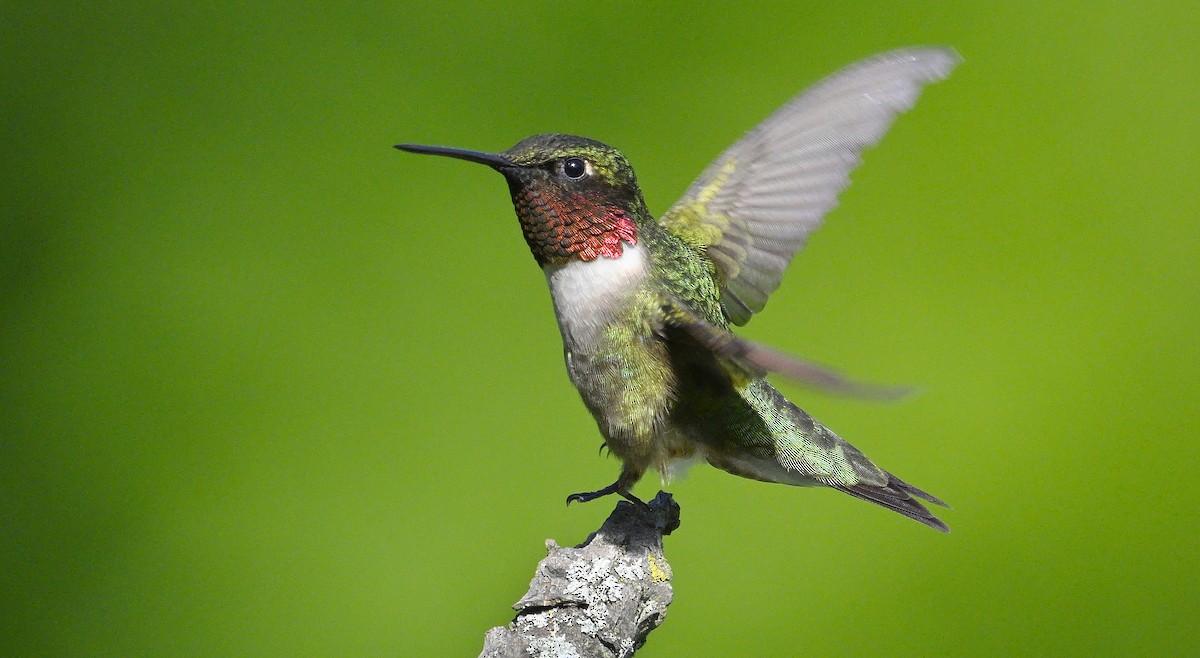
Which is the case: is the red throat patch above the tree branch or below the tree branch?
above

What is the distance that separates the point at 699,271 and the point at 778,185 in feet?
0.95

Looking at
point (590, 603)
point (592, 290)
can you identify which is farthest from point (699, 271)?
point (590, 603)

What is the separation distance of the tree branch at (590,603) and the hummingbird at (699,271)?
229mm

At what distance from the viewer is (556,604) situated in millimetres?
1439

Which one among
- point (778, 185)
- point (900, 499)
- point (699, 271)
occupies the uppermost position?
point (778, 185)

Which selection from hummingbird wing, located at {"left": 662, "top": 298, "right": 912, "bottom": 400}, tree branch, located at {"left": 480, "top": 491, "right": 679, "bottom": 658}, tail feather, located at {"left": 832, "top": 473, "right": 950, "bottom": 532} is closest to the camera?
hummingbird wing, located at {"left": 662, "top": 298, "right": 912, "bottom": 400}

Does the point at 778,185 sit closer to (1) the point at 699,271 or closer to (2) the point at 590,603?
(1) the point at 699,271

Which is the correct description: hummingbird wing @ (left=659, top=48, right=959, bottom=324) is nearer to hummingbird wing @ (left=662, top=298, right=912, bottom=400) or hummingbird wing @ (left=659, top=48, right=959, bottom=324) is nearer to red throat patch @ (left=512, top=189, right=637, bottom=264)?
red throat patch @ (left=512, top=189, right=637, bottom=264)

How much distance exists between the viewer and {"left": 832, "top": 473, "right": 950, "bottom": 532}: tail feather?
71.7 inches

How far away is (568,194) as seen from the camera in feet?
5.53

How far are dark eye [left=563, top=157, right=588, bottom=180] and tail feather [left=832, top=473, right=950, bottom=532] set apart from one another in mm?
666

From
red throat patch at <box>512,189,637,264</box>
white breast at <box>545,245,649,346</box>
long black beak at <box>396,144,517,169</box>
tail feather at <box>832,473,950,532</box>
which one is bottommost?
tail feather at <box>832,473,950,532</box>

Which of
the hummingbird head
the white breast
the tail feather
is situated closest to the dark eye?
the hummingbird head

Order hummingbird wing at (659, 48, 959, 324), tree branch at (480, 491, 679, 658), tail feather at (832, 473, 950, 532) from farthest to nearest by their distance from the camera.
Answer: hummingbird wing at (659, 48, 959, 324) < tail feather at (832, 473, 950, 532) < tree branch at (480, 491, 679, 658)
